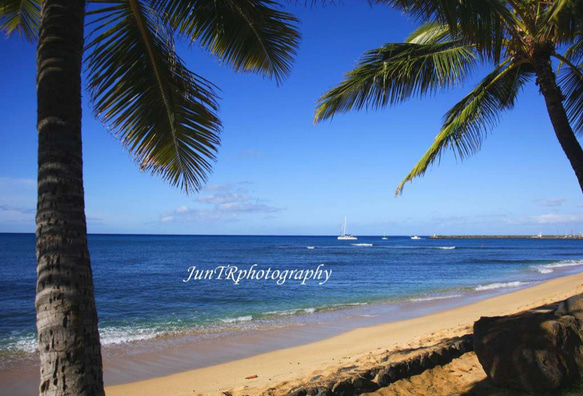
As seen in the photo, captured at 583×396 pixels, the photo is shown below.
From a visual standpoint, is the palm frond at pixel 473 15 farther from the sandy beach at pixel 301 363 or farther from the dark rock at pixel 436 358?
Result: the sandy beach at pixel 301 363

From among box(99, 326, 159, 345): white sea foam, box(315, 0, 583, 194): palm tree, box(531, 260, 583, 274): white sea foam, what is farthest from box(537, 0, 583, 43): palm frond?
box(531, 260, 583, 274): white sea foam

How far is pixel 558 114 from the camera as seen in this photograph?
227 inches

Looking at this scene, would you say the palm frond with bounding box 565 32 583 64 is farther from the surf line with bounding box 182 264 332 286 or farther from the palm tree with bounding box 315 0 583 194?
the surf line with bounding box 182 264 332 286

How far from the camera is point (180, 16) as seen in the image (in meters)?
4.03

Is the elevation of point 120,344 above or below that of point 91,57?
below

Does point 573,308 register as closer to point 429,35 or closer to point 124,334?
point 429,35

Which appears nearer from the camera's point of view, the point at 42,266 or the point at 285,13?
the point at 42,266

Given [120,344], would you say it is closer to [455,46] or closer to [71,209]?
[71,209]

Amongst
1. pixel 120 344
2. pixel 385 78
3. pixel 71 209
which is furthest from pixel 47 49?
pixel 120 344

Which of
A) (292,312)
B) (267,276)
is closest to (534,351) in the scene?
(292,312)

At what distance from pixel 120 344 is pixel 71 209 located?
9.34 meters

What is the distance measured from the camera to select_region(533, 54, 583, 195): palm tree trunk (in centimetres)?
564

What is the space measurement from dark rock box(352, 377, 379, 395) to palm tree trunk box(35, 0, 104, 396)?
3161mm

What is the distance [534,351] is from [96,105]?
481 centimetres
